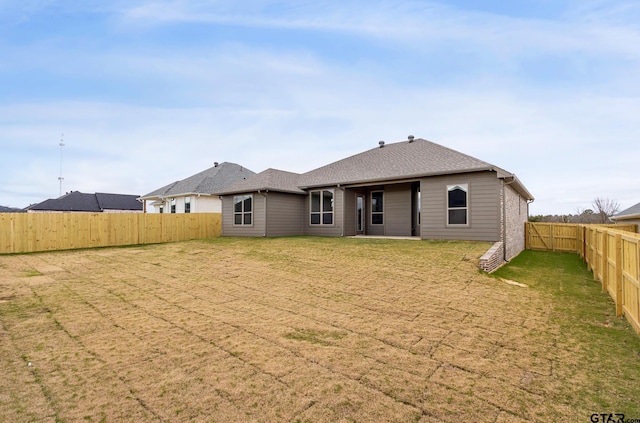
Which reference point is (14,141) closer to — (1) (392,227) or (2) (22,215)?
(2) (22,215)

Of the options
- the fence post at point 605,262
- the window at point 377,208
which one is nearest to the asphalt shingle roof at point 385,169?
the window at point 377,208

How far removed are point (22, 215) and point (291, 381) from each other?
17.3 meters

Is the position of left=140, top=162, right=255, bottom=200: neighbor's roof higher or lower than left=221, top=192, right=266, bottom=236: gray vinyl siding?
higher

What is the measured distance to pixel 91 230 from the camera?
1555 cm

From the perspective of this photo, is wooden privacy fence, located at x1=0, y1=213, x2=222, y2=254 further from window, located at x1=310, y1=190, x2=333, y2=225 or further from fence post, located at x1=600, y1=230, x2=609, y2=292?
fence post, located at x1=600, y1=230, x2=609, y2=292

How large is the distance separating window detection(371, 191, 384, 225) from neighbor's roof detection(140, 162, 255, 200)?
1265cm

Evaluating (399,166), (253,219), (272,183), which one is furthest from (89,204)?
(399,166)

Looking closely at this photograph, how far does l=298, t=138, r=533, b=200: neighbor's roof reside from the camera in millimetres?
12680

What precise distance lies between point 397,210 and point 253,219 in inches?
317

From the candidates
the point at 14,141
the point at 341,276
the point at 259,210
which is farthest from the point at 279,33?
the point at 14,141

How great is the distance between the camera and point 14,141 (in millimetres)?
20891

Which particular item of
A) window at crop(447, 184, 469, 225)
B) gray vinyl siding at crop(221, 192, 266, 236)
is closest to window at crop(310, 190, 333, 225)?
gray vinyl siding at crop(221, 192, 266, 236)

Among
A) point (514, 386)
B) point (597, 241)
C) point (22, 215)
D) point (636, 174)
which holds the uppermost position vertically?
point (636, 174)

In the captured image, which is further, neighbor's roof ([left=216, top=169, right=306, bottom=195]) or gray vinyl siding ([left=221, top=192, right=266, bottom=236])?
gray vinyl siding ([left=221, top=192, right=266, bottom=236])
